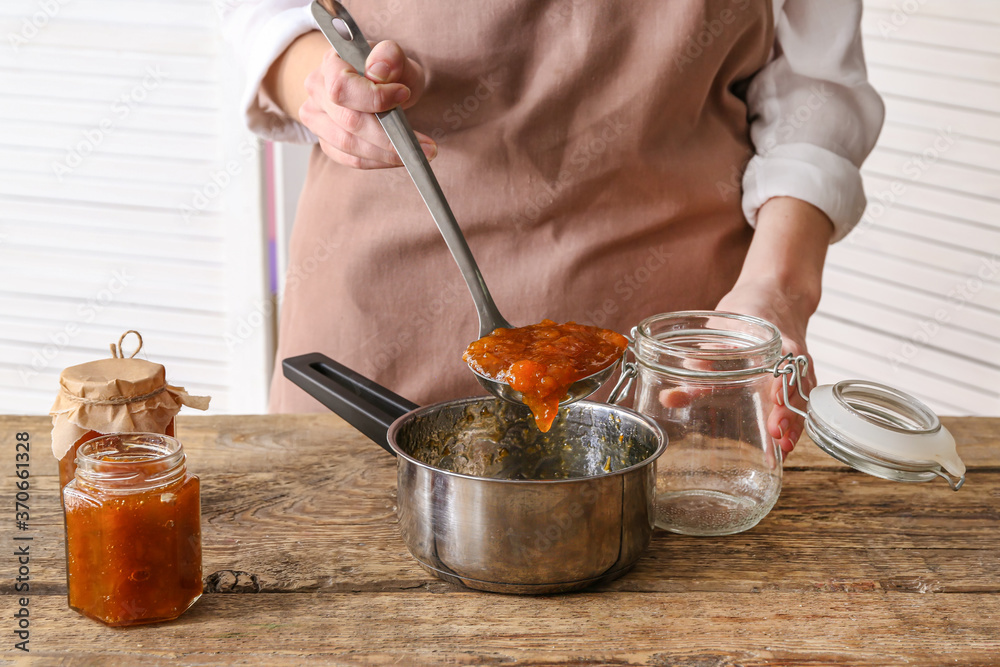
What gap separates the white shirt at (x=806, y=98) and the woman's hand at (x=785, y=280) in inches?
1.1

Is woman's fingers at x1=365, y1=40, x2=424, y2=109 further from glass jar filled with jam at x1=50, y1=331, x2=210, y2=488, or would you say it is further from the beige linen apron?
glass jar filled with jam at x1=50, y1=331, x2=210, y2=488

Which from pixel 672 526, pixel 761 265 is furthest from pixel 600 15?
pixel 672 526

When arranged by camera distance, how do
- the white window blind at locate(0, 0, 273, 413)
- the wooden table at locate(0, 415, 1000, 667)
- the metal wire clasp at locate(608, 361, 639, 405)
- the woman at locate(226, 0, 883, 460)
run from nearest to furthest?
1. the wooden table at locate(0, 415, 1000, 667)
2. the metal wire clasp at locate(608, 361, 639, 405)
3. the woman at locate(226, 0, 883, 460)
4. the white window blind at locate(0, 0, 273, 413)

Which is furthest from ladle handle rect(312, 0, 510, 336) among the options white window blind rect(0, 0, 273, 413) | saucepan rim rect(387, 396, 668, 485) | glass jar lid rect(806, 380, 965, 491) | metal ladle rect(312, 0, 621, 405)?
white window blind rect(0, 0, 273, 413)

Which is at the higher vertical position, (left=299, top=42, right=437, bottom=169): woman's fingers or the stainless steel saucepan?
(left=299, top=42, right=437, bottom=169): woman's fingers

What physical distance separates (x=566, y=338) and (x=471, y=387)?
330 mm

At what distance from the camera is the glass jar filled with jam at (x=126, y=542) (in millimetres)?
664

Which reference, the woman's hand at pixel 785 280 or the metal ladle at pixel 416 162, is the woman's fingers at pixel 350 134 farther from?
the woman's hand at pixel 785 280

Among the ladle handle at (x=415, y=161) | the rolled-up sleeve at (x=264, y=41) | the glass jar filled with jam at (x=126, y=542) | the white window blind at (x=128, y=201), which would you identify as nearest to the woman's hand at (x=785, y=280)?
the ladle handle at (x=415, y=161)

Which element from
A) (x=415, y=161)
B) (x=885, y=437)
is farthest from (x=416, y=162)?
(x=885, y=437)

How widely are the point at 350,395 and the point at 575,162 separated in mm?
441

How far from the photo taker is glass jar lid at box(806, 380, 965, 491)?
675mm

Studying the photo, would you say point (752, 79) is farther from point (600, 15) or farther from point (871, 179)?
point (871, 179)

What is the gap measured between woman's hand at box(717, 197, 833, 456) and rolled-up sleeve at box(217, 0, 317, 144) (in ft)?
2.12
